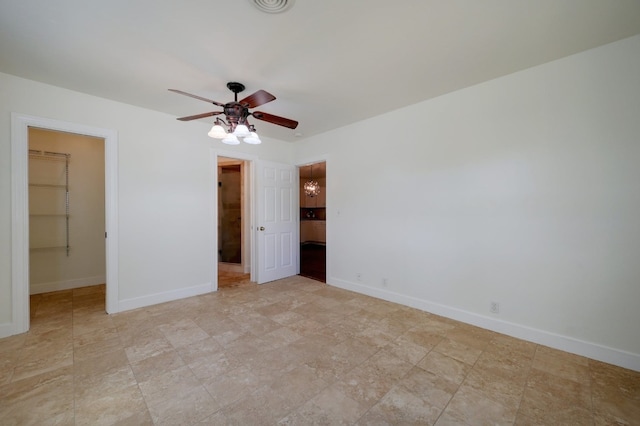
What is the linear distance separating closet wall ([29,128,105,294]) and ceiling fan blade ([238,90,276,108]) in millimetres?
3379

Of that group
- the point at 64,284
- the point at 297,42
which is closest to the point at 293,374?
the point at 297,42

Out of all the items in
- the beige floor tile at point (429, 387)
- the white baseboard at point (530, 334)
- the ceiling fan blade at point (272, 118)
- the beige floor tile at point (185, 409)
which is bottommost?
the beige floor tile at point (429, 387)

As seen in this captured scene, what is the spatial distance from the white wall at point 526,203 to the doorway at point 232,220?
2.89 meters

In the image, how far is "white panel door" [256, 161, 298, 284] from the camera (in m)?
4.53

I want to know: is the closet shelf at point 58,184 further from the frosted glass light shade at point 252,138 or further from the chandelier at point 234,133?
the frosted glass light shade at point 252,138

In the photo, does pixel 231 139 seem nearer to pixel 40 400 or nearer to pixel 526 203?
pixel 40 400

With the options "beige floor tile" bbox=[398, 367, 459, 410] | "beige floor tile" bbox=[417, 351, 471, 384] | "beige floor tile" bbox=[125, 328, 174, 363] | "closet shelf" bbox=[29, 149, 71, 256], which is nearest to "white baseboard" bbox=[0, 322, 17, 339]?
"beige floor tile" bbox=[125, 328, 174, 363]

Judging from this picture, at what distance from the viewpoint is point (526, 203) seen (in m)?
2.53

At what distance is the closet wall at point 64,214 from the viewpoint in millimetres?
3941

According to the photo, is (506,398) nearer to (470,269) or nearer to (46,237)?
(470,269)

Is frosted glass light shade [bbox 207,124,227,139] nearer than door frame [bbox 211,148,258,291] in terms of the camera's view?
Yes

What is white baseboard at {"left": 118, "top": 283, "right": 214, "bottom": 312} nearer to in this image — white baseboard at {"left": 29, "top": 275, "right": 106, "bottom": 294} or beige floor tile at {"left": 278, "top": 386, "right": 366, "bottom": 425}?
white baseboard at {"left": 29, "top": 275, "right": 106, "bottom": 294}

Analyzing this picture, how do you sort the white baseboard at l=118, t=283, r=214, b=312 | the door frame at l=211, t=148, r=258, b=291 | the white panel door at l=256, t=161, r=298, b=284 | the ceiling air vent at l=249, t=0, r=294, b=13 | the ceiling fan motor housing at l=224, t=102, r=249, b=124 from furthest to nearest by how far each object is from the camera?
the white panel door at l=256, t=161, r=298, b=284 → the door frame at l=211, t=148, r=258, b=291 → the white baseboard at l=118, t=283, r=214, b=312 → the ceiling fan motor housing at l=224, t=102, r=249, b=124 → the ceiling air vent at l=249, t=0, r=294, b=13

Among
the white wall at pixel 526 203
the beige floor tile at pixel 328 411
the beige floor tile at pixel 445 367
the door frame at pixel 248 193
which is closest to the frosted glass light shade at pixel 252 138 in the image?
the door frame at pixel 248 193
